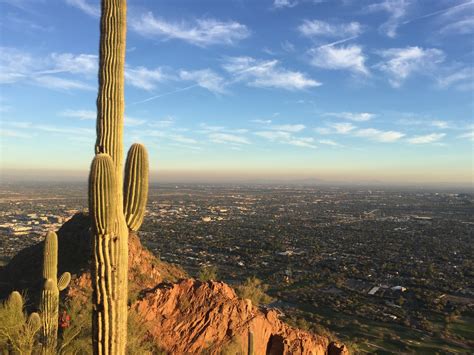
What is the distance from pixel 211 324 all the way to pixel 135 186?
1011 cm

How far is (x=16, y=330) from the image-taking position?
39.4ft

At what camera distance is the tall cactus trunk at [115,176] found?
6711mm

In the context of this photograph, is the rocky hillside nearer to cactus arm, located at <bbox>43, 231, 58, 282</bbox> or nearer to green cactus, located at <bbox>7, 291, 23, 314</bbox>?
cactus arm, located at <bbox>43, 231, 58, 282</bbox>

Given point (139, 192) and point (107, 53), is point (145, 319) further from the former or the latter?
point (107, 53)

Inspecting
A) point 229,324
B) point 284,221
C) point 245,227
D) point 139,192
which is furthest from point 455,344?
point 284,221

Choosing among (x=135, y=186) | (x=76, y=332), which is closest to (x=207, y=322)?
(x=76, y=332)

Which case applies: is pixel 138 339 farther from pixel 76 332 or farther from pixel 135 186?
pixel 135 186

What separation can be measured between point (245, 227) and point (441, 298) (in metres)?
48.3

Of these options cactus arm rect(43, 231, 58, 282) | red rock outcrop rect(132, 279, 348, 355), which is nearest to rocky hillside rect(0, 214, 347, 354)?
red rock outcrop rect(132, 279, 348, 355)

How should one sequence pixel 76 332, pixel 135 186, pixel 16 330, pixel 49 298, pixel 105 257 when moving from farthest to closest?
1. pixel 76 332
2. pixel 49 298
3. pixel 16 330
4. pixel 135 186
5. pixel 105 257

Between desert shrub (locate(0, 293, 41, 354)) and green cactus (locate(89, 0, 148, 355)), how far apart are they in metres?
6.24

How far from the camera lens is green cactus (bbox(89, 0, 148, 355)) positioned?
21.4 ft

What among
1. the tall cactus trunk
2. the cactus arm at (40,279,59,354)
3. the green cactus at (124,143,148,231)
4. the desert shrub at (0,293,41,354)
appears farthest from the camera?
the cactus arm at (40,279,59,354)

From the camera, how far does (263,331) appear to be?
1664 cm
